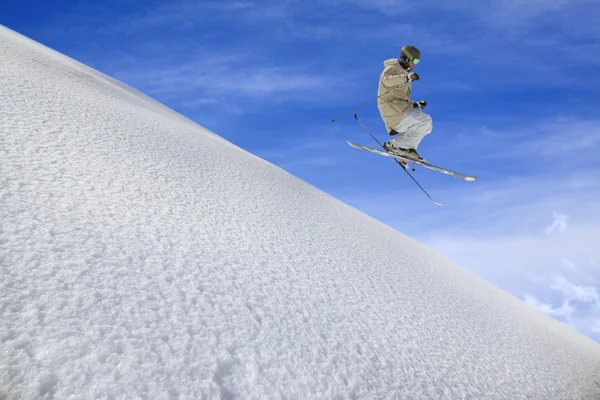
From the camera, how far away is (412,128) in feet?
24.2

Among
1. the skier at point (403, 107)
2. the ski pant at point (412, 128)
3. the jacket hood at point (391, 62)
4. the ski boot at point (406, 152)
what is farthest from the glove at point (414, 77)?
the ski boot at point (406, 152)

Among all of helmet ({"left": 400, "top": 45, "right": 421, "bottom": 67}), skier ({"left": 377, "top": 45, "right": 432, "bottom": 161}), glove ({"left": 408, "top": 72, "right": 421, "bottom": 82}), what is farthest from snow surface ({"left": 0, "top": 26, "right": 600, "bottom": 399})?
helmet ({"left": 400, "top": 45, "right": 421, "bottom": 67})

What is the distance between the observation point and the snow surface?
1.63 m

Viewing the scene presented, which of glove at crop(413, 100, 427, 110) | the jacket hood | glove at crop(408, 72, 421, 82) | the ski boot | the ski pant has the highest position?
the jacket hood

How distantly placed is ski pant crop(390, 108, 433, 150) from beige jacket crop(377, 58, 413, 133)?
108 millimetres

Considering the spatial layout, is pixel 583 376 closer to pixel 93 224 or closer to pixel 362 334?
pixel 362 334

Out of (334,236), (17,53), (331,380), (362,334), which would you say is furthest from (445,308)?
(17,53)

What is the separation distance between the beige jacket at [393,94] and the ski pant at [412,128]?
108mm

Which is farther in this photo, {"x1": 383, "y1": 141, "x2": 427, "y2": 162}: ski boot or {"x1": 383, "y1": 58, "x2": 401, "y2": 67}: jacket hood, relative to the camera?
{"x1": 383, "y1": 141, "x2": 427, "y2": 162}: ski boot

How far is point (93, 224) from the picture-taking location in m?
2.44

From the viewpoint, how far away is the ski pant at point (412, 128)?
7.15 metres

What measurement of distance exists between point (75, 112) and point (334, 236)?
119 inches

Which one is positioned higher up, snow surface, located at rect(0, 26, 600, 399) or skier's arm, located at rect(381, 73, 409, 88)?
skier's arm, located at rect(381, 73, 409, 88)

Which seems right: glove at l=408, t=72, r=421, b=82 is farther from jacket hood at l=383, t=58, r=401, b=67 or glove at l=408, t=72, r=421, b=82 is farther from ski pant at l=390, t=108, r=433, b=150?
ski pant at l=390, t=108, r=433, b=150
